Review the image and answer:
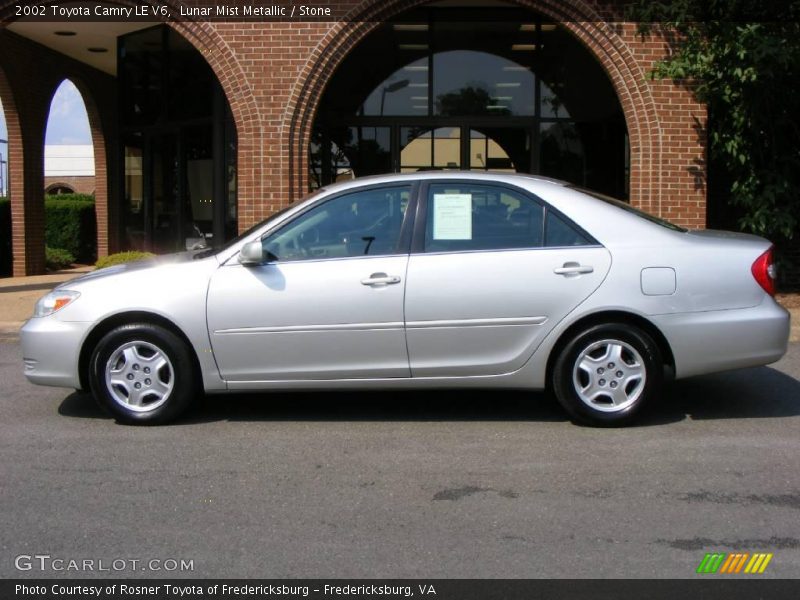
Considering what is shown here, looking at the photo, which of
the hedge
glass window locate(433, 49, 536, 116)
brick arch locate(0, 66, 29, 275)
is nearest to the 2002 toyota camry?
glass window locate(433, 49, 536, 116)

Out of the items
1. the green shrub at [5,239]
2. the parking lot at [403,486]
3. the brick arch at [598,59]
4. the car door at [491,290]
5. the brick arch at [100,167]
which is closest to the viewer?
the parking lot at [403,486]

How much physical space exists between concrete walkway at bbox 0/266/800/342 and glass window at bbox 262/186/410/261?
17.7 ft

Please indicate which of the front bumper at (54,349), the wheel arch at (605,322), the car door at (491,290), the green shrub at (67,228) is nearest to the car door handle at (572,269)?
the car door at (491,290)

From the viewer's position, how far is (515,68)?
45.7 ft

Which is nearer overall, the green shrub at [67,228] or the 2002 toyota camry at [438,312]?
the 2002 toyota camry at [438,312]

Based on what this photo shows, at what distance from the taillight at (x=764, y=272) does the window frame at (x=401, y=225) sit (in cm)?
224

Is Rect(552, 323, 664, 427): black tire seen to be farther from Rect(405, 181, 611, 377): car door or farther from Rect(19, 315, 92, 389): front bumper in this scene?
Rect(19, 315, 92, 389): front bumper

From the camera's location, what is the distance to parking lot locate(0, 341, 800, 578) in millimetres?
4078

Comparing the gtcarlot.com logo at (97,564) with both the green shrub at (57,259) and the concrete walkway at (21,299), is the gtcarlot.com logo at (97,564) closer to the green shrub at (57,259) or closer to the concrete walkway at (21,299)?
the concrete walkway at (21,299)

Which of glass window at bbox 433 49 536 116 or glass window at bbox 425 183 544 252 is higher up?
glass window at bbox 433 49 536 116

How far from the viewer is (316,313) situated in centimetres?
604

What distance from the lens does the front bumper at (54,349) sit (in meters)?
6.18

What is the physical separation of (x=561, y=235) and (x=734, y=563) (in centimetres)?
270

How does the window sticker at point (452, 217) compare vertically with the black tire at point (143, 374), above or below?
above
